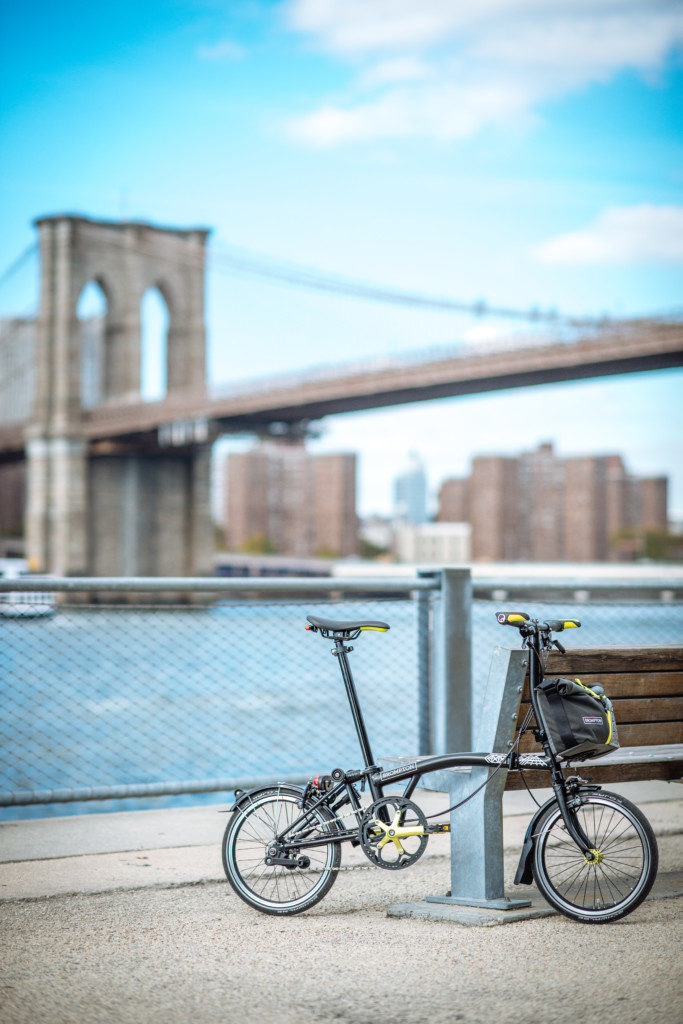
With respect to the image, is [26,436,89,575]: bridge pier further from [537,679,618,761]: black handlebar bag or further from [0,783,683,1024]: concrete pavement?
[537,679,618,761]: black handlebar bag

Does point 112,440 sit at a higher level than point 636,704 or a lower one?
higher

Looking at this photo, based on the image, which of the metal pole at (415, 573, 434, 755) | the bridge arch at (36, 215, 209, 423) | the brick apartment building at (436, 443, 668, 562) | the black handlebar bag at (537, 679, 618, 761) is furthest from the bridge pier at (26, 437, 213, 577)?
the black handlebar bag at (537, 679, 618, 761)

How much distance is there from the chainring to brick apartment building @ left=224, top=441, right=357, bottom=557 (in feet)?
192

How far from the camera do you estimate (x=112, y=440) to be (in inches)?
1581

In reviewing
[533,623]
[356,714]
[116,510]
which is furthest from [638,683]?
[116,510]

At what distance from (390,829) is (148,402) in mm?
35040

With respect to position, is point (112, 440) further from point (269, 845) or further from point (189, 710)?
point (269, 845)

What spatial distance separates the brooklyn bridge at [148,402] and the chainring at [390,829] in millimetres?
25171

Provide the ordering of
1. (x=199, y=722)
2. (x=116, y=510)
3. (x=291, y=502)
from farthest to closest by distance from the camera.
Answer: (x=291, y=502), (x=116, y=510), (x=199, y=722)

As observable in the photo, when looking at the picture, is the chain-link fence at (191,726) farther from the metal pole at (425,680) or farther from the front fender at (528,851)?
the front fender at (528,851)

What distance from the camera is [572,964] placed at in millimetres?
2621

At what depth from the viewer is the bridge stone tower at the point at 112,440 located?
40438mm

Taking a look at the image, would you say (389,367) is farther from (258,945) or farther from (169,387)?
(258,945)

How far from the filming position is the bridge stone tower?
40.4m
